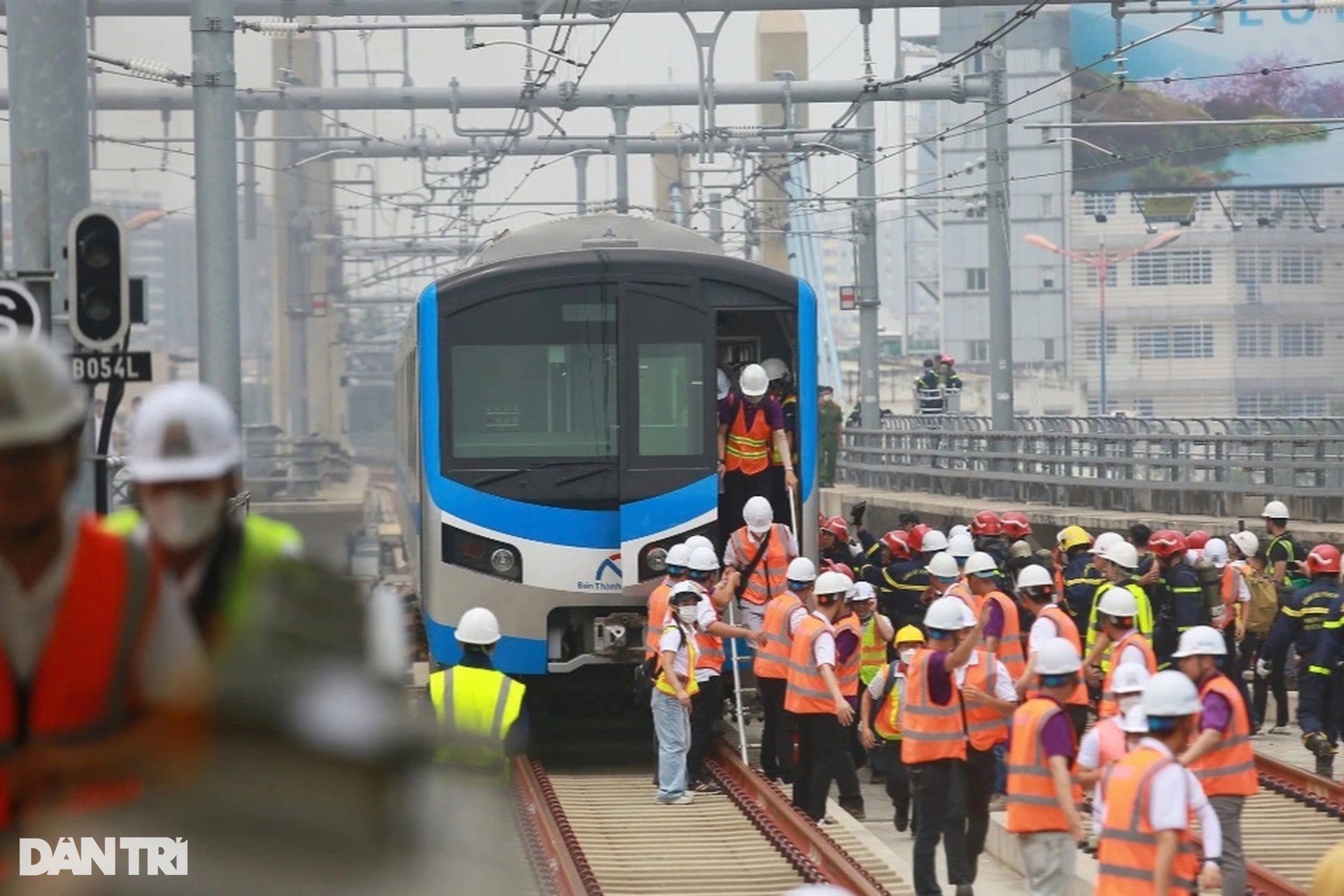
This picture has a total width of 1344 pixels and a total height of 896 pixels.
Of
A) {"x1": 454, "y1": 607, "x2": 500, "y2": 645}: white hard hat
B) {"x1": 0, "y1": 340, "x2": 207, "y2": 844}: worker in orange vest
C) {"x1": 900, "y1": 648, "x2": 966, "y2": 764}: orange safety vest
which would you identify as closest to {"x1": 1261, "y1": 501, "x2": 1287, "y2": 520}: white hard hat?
{"x1": 900, "y1": 648, "x2": 966, "y2": 764}: orange safety vest

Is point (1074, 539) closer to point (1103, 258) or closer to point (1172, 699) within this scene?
point (1172, 699)

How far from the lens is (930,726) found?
440 inches

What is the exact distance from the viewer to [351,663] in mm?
2301

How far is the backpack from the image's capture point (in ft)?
56.9

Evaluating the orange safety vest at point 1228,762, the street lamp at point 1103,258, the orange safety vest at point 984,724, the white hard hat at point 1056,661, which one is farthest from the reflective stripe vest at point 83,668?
the street lamp at point 1103,258

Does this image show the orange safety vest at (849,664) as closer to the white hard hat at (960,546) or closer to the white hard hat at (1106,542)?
the white hard hat at (1106,542)

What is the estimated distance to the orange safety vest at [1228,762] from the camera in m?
10.5

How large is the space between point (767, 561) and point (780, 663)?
1045mm

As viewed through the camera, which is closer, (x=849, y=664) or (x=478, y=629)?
(x=478, y=629)

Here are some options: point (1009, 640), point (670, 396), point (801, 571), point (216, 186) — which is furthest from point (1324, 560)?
point (216, 186)

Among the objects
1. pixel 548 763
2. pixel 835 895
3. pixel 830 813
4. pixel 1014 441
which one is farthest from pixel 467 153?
pixel 835 895

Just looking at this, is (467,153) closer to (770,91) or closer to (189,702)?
(770,91)

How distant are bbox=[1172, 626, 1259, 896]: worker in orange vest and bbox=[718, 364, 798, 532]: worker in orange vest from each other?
560cm

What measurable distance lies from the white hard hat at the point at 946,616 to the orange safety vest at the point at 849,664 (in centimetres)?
316
